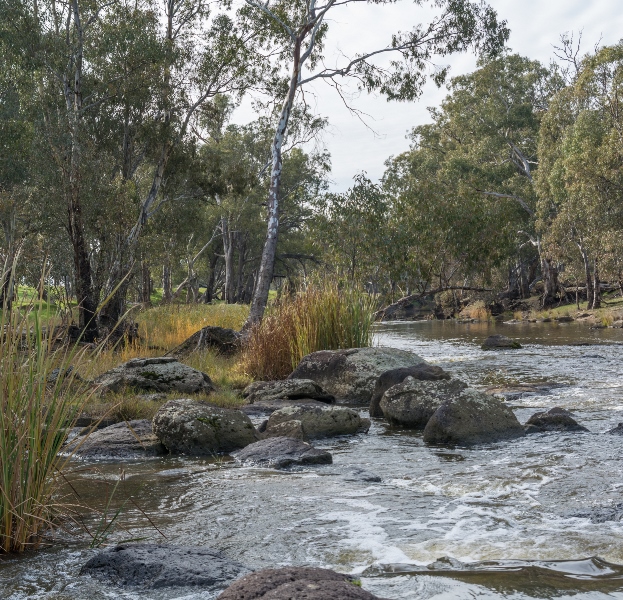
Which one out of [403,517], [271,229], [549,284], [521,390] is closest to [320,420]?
[403,517]

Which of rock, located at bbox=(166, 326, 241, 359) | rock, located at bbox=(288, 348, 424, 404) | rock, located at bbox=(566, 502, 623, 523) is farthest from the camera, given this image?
rock, located at bbox=(166, 326, 241, 359)

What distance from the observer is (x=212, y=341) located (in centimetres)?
1430

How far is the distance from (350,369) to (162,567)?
744cm

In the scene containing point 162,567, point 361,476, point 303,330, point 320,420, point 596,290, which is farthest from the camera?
point 596,290

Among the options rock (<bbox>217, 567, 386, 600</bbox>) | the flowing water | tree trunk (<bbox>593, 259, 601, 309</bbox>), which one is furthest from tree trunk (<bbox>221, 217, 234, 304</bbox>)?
rock (<bbox>217, 567, 386, 600</bbox>)

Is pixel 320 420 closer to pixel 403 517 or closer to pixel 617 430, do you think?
pixel 617 430

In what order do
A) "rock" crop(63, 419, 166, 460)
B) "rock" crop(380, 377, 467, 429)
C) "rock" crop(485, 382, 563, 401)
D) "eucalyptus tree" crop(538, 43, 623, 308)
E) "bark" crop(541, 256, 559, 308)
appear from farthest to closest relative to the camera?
"bark" crop(541, 256, 559, 308), "eucalyptus tree" crop(538, 43, 623, 308), "rock" crop(485, 382, 563, 401), "rock" crop(380, 377, 467, 429), "rock" crop(63, 419, 166, 460)

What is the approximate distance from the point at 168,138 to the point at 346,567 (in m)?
19.9

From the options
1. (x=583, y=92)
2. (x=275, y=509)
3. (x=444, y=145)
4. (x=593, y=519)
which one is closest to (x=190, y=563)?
(x=275, y=509)

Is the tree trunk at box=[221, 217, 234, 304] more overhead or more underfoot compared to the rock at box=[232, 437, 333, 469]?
more overhead

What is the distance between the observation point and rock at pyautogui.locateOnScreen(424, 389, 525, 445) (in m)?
7.30

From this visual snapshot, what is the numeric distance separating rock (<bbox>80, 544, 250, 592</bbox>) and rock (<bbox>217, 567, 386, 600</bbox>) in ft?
2.16

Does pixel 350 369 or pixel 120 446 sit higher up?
pixel 350 369

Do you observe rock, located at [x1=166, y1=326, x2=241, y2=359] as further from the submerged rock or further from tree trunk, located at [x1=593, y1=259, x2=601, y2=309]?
tree trunk, located at [x1=593, y1=259, x2=601, y2=309]
